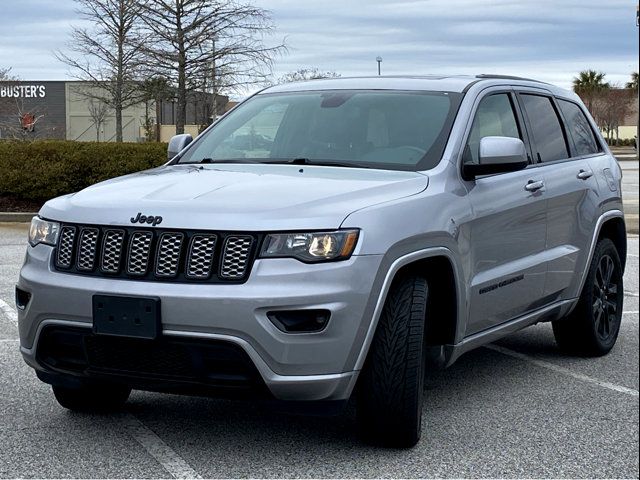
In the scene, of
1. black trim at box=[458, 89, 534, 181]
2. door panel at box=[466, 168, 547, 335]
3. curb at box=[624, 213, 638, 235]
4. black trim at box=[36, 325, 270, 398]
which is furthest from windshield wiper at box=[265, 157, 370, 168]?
curb at box=[624, 213, 638, 235]

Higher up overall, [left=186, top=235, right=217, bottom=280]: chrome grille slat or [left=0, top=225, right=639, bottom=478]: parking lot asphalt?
[left=186, top=235, right=217, bottom=280]: chrome grille slat

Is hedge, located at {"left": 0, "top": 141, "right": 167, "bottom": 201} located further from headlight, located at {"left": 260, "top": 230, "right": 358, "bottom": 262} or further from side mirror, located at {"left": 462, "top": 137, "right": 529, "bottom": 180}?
headlight, located at {"left": 260, "top": 230, "right": 358, "bottom": 262}

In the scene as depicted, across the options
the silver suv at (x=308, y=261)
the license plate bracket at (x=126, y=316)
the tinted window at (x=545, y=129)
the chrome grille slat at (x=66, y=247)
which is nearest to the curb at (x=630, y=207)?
the tinted window at (x=545, y=129)

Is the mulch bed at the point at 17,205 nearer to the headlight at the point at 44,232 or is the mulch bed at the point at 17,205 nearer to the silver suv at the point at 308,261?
the silver suv at the point at 308,261

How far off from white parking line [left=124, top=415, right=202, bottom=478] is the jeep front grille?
0.82 meters

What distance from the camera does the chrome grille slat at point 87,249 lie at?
475 cm

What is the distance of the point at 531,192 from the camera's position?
20.3ft

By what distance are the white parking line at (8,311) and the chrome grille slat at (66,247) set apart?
3.78 metres

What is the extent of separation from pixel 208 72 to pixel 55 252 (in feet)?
88.9

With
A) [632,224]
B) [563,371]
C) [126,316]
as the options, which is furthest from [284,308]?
[632,224]

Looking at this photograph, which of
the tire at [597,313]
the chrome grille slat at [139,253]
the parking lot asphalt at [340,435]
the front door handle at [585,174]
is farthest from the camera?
the tire at [597,313]

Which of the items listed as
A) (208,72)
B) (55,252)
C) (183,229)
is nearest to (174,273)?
(183,229)

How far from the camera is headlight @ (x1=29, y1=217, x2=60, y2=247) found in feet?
16.3

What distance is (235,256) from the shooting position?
4492mm
